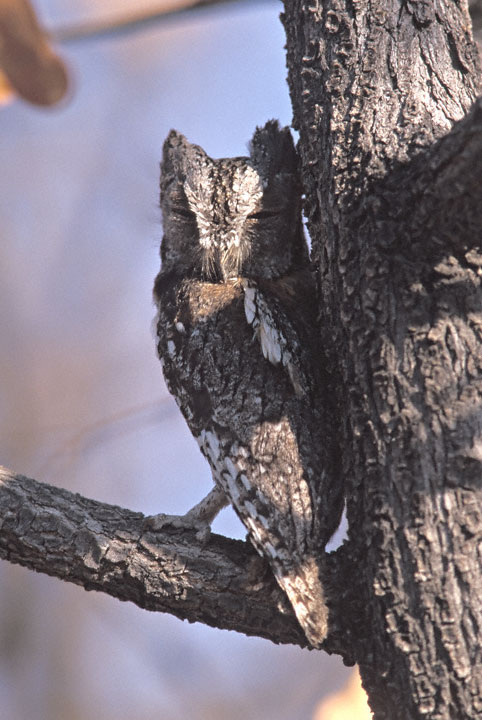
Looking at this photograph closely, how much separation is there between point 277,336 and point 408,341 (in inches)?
22.0

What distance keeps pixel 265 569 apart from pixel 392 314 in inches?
35.8

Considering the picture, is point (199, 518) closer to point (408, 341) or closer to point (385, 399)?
point (385, 399)

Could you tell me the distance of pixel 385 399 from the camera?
2.04 m

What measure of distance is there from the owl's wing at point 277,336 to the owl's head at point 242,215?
314 mm

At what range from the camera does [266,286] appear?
280cm

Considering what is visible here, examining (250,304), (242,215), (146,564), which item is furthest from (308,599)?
(242,215)

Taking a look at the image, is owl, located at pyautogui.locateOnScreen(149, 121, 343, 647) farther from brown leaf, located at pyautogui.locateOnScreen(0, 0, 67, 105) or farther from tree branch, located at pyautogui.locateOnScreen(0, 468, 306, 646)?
brown leaf, located at pyautogui.locateOnScreen(0, 0, 67, 105)

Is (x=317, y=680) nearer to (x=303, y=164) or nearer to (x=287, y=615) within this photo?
(x=287, y=615)

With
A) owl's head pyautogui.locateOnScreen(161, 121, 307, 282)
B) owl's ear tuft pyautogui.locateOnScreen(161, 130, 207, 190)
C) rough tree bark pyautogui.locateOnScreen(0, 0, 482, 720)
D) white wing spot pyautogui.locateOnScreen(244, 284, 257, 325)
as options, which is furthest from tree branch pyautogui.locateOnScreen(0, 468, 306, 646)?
owl's ear tuft pyautogui.locateOnScreen(161, 130, 207, 190)

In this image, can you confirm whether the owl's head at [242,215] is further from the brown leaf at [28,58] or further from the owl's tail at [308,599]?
the owl's tail at [308,599]

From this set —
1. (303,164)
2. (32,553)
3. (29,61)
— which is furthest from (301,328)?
(29,61)

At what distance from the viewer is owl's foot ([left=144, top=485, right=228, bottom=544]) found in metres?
2.44

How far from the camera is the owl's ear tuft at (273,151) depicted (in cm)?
294

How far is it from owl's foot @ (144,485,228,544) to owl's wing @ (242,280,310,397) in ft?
1.69
